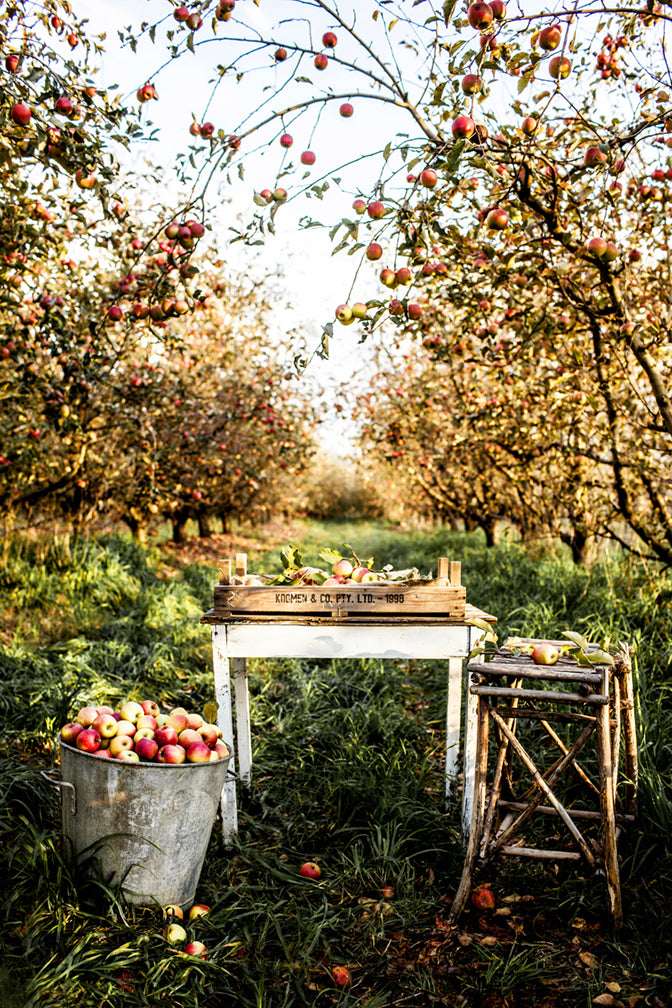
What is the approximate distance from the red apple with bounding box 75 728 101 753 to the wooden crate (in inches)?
27.6

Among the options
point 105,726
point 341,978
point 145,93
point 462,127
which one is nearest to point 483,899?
point 341,978

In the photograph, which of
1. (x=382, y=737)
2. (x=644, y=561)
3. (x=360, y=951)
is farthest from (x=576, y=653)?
(x=644, y=561)

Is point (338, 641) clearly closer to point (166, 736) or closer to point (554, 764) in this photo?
point (166, 736)

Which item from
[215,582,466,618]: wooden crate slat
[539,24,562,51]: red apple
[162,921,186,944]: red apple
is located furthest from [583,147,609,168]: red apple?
[162,921,186,944]: red apple

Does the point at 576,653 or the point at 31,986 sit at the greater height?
the point at 576,653

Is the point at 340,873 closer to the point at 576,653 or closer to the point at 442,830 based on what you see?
the point at 442,830

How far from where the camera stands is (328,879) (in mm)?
2740

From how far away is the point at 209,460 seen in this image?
32.7ft

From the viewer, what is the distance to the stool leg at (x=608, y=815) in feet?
7.66

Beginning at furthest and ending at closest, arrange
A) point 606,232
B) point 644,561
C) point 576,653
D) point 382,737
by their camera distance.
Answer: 1. point 644,561
2. point 606,232
3. point 382,737
4. point 576,653

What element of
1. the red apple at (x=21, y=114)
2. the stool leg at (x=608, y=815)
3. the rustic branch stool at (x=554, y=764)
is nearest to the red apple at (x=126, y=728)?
the rustic branch stool at (x=554, y=764)

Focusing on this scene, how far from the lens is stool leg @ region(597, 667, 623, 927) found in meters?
2.33

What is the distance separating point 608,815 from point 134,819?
66.3 inches

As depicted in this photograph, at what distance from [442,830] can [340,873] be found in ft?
1.68
